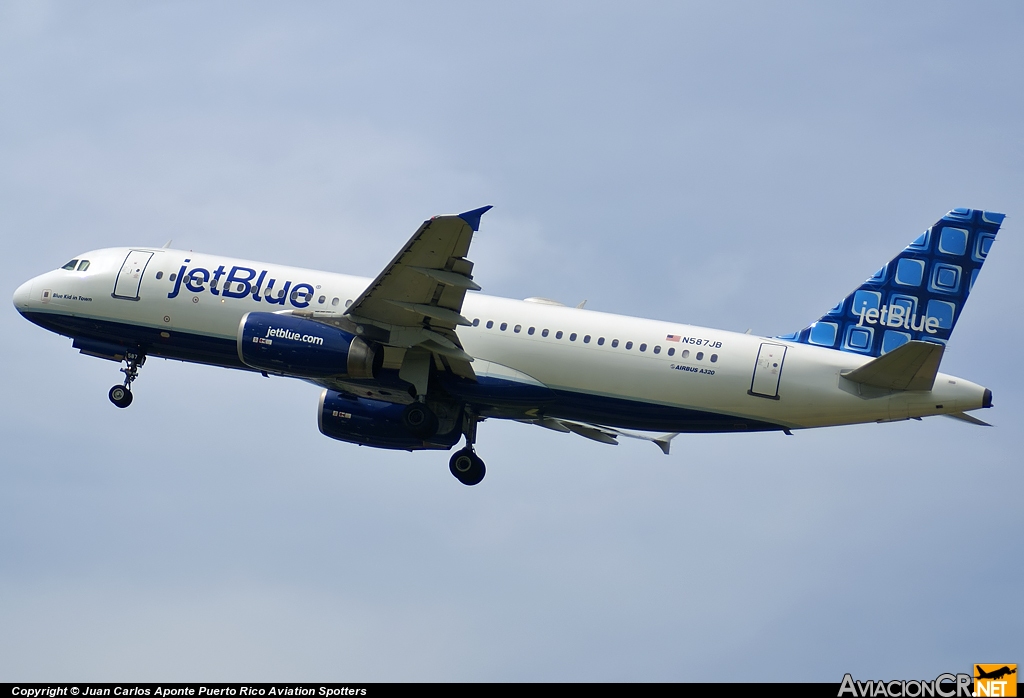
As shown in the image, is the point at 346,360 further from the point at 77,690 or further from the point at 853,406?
the point at 853,406

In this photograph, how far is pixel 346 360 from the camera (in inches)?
1416

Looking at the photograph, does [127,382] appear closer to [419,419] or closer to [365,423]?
[365,423]

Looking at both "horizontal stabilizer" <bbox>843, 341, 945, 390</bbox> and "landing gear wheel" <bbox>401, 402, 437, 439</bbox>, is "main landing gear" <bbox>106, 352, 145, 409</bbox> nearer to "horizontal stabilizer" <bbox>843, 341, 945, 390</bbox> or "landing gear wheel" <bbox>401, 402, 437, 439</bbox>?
"landing gear wheel" <bbox>401, 402, 437, 439</bbox>

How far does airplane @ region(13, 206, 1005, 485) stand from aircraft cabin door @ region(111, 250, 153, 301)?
0.05 meters

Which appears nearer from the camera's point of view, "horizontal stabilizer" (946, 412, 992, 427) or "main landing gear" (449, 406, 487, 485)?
"horizontal stabilizer" (946, 412, 992, 427)

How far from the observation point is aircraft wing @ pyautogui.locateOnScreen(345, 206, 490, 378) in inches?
1310

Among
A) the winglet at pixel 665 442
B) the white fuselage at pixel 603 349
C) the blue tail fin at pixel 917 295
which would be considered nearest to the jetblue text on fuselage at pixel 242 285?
the white fuselage at pixel 603 349

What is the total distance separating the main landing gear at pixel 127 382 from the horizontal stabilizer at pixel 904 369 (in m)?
21.8

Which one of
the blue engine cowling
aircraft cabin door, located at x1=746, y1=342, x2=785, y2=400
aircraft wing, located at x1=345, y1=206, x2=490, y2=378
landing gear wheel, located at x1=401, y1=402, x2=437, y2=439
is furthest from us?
the blue engine cowling

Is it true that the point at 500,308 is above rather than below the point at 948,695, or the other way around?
above

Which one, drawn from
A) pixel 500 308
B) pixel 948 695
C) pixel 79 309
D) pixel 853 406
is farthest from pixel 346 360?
pixel 948 695

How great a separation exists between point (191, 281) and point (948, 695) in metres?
24.7

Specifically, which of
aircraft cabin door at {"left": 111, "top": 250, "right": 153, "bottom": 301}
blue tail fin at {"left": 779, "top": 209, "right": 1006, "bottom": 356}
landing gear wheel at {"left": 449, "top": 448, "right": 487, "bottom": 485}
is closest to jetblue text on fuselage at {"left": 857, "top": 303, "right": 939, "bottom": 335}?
blue tail fin at {"left": 779, "top": 209, "right": 1006, "bottom": 356}

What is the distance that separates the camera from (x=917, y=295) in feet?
125
